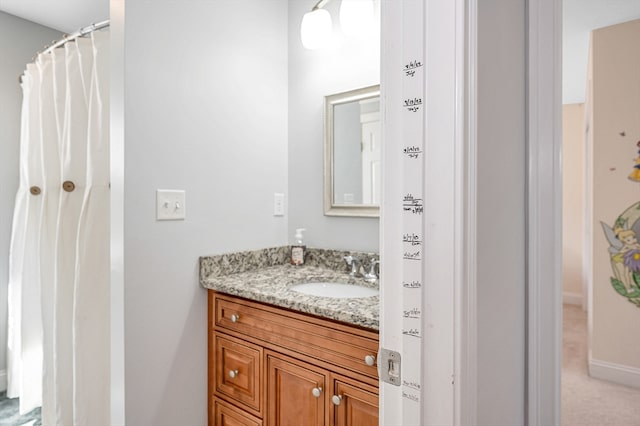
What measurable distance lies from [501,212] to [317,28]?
1.38 m

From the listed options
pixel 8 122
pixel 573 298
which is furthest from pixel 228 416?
pixel 573 298

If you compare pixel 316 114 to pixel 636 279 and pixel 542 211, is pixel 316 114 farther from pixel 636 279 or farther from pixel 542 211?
pixel 636 279

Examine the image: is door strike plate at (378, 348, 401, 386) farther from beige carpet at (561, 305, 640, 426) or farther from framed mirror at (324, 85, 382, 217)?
beige carpet at (561, 305, 640, 426)

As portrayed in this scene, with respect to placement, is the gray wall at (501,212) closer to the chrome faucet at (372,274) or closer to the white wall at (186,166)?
→ the chrome faucet at (372,274)

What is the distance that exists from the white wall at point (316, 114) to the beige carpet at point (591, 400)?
5.31 feet

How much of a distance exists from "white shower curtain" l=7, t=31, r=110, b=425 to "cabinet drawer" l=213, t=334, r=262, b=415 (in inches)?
20.3

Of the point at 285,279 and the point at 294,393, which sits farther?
the point at 285,279

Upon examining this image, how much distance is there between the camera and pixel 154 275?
1409 millimetres

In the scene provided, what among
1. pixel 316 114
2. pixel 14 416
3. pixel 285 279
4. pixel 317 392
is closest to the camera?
pixel 317 392

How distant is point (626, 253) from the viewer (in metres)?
2.43

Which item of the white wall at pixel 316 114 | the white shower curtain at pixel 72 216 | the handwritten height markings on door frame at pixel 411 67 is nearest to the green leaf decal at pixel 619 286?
the white wall at pixel 316 114

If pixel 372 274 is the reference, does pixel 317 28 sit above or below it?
above

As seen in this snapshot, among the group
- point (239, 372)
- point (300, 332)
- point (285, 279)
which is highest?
point (285, 279)

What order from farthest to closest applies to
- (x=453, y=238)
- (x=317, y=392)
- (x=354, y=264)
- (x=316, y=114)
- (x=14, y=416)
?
(x=14, y=416), (x=316, y=114), (x=354, y=264), (x=317, y=392), (x=453, y=238)
